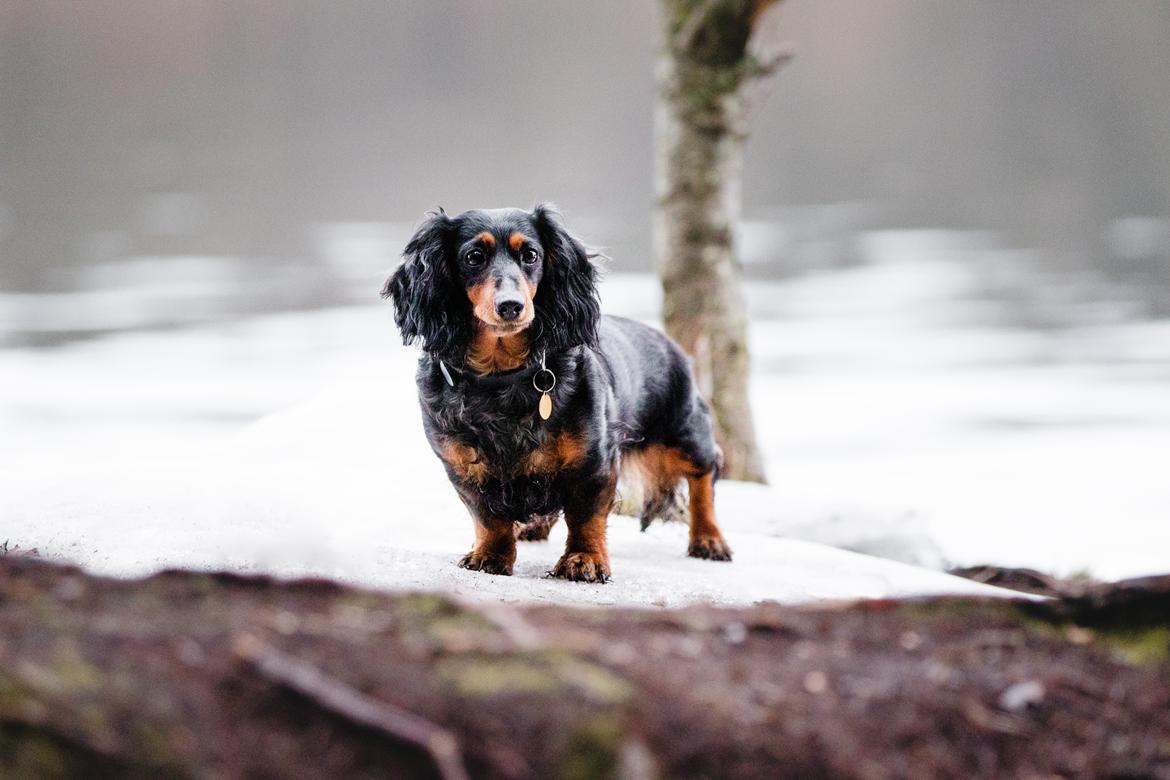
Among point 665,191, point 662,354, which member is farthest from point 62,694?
point 665,191

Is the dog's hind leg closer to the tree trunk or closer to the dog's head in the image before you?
the dog's head

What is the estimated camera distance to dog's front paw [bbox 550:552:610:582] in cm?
429

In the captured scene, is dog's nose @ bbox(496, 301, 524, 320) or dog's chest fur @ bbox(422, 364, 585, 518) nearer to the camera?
dog's nose @ bbox(496, 301, 524, 320)

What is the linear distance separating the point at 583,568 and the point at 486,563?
0.33 metres

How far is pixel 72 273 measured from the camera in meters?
20.2

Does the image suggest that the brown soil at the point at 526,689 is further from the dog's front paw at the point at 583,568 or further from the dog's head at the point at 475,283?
the dog's head at the point at 475,283

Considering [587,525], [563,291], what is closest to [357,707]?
[587,525]

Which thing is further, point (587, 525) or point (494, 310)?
point (587, 525)

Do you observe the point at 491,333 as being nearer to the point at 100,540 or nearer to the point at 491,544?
the point at 491,544

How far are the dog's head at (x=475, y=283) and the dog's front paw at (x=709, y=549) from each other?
107cm

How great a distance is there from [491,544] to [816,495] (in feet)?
8.10

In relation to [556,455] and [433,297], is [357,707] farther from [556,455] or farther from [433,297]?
[433,297]

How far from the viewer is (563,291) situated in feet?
14.5

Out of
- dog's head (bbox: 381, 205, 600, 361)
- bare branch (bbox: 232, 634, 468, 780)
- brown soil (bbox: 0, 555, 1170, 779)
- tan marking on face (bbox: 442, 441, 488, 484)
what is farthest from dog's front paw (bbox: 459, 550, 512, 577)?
bare branch (bbox: 232, 634, 468, 780)
